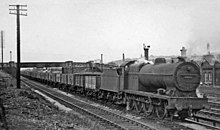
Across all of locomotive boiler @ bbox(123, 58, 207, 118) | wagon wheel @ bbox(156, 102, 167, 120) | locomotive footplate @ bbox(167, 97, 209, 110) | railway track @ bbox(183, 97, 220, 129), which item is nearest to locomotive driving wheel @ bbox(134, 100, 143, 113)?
locomotive boiler @ bbox(123, 58, 207, 118)

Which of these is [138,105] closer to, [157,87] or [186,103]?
[157,87]

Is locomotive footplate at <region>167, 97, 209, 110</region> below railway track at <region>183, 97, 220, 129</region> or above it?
above

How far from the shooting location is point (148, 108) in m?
16.4

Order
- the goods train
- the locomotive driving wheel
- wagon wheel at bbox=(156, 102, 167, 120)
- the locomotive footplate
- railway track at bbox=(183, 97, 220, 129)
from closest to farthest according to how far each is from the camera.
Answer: the locomotive footplate → the goods train → railway track at bbox=(183, 97, 220, 129) → wagon wheel at bbox=(156, 102, 167, 120) → the locomotive driving wheel

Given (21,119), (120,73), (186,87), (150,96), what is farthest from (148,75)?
(21,119)

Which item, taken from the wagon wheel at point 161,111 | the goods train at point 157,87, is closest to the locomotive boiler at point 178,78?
the goods train at point 157,87

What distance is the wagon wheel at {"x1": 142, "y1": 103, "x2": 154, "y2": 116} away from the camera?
625 inches

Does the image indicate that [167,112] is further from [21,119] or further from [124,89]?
[21,119]

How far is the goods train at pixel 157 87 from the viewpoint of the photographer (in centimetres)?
1411

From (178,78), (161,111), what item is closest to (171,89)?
(178,78)

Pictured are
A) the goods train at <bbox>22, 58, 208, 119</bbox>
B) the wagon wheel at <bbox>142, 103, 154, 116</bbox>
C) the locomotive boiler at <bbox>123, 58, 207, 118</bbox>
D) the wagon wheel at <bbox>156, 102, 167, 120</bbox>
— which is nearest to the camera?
the locomotive boiler at <bbox>123, 58, 207, 118</bbox>

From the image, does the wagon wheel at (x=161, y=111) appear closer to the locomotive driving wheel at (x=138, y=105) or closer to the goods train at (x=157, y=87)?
the goods train at (x=157, y=87)

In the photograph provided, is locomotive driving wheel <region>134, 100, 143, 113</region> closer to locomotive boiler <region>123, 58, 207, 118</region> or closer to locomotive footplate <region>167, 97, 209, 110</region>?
locomotive boiler <region>123, 58, 207, 118</region>

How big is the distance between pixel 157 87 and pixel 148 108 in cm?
122
